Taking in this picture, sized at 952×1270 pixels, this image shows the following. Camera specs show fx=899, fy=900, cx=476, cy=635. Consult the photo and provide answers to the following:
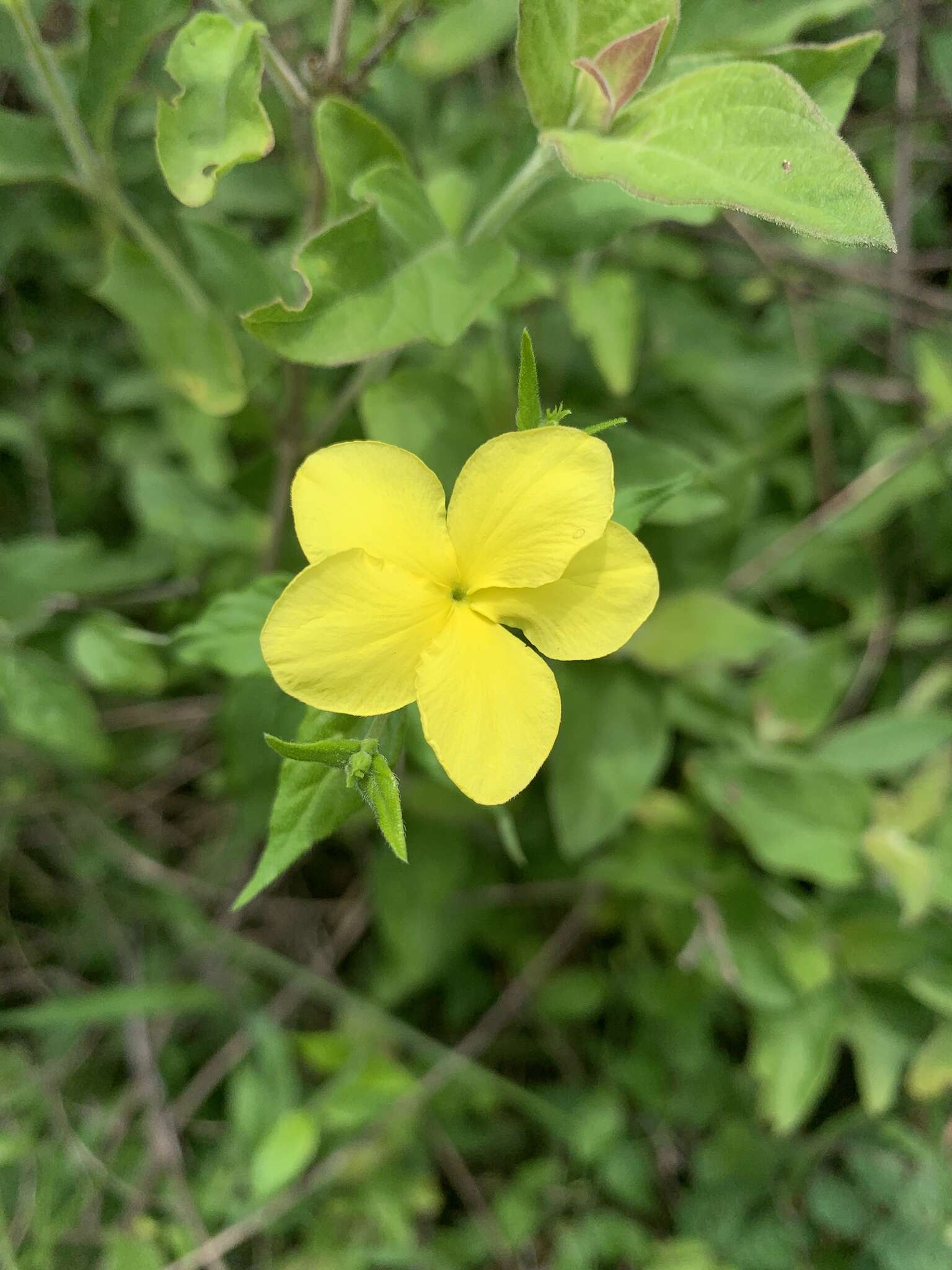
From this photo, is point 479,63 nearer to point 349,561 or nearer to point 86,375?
point 86,375

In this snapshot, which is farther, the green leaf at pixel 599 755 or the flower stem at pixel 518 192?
the green leaf at pixel 599 755

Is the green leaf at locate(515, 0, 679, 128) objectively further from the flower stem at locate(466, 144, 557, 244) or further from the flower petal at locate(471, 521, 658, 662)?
the flower petal at locate(471, 521, 658, 662)

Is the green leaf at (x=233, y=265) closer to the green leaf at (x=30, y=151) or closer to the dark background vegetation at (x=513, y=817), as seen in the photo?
the dark background vegetation at (x=513, y=817)

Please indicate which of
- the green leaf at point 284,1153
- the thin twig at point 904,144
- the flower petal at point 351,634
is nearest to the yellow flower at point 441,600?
the flower petal at point 351,634

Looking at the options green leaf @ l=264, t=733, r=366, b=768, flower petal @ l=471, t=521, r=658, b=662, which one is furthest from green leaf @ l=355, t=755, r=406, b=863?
flower petal @ l=471, t=521, r=658, b=662

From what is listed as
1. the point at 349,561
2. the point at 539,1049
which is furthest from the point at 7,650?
the point at 539,1049

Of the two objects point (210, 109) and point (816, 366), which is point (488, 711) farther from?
point (816, 366)
